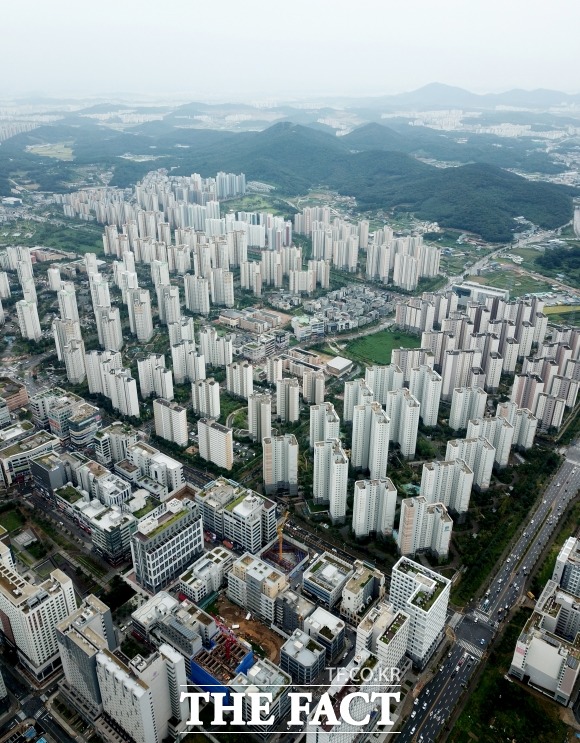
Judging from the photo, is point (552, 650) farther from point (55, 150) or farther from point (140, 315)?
point (55, 150)

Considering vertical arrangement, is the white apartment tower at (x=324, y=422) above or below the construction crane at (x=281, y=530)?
above

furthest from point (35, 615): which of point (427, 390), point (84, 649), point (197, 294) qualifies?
point (197, 294)

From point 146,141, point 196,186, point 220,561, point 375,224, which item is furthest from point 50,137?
point 220,561

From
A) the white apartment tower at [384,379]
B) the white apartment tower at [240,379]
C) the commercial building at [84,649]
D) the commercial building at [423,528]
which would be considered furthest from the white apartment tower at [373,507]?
the white apartment tower at [240,379]

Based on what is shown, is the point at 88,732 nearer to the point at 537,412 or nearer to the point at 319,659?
the point at 319,659

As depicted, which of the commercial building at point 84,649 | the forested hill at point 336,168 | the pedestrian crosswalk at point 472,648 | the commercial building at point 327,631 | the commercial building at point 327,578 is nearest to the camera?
the commercial building at point 84,649

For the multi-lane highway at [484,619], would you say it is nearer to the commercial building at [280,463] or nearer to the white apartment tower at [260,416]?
the commercial building at [280,463]
